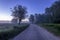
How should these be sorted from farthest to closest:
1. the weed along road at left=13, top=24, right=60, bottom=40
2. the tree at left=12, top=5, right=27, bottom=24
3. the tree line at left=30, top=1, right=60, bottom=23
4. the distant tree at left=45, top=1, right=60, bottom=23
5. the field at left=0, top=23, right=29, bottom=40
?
the tree at left=12, top=5, right=27, bottom=24
the tree line at left=30, top=1, right=60, bottom=23
the distant tree at left=45, top=1, right=60, bottom=23
the weed along road at left=13, top=24, right=60, bottom=40
the field at left=0, top=23, right=29, bottom=40

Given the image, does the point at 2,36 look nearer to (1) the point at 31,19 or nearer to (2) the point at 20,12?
(2) the point at 20,12

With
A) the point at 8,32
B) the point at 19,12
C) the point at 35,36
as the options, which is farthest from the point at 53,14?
the point at 8,32

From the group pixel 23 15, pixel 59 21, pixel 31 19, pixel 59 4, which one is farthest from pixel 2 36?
pixel 31 19

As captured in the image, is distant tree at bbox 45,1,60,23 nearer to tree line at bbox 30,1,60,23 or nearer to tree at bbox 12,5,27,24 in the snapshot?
tree line at bbox 30,1,60,23

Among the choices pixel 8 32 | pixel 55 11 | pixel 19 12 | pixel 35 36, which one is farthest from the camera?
pixel 19 12

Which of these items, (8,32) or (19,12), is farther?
(19,12)

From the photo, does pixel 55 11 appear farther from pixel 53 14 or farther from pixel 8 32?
pixel 8 32

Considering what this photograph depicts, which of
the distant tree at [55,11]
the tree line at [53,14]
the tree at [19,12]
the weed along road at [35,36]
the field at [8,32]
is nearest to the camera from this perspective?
the field at [8,32]

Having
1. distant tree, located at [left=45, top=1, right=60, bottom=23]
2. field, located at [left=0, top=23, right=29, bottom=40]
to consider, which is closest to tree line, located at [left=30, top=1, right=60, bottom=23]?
distant tree, located at [left=45, top=1, right=60, bottom=23]

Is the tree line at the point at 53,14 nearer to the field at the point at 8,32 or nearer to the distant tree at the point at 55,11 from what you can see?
the distant tree at the point at 55,11

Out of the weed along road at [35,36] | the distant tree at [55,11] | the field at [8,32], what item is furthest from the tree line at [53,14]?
the field at [8,32]

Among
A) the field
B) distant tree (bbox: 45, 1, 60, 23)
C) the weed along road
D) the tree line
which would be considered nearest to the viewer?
the field

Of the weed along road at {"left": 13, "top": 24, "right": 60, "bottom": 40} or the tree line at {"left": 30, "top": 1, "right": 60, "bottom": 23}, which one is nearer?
the weed along road at {"left": 13, "top": 24, "right": 60, "bottom": 40}

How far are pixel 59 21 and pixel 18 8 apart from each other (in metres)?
16.1
